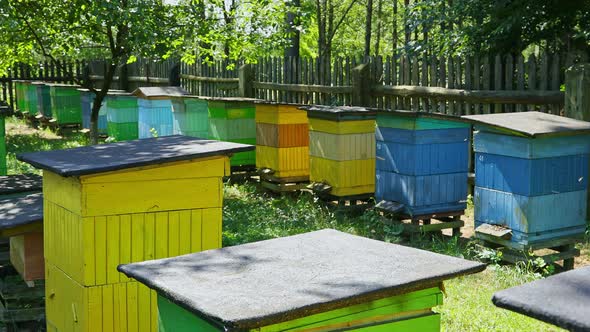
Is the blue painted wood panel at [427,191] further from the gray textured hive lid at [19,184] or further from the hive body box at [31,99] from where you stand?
the hive body box at [31,99]

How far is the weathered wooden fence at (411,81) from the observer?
24.7 ft

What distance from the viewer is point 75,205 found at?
393cm

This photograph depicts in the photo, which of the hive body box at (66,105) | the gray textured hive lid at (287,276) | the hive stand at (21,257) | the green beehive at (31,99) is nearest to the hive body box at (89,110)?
the hive body box at (66,105)

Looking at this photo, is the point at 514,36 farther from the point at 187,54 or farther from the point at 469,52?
the point at 187,54

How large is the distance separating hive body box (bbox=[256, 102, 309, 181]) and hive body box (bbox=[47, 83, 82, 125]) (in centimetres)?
852

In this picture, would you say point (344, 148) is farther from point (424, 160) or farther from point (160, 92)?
point (160, 92)

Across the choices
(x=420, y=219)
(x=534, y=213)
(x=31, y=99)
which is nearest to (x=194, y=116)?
(x=420, y=219)

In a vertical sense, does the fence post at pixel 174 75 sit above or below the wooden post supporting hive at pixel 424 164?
above

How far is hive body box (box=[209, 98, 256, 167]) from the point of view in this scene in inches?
416

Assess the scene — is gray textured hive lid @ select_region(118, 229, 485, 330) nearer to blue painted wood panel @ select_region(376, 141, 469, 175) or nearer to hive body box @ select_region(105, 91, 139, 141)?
blue painted wood panel @ select_region(376, 141, 469, 175)

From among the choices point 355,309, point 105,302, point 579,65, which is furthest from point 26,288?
point 579,65

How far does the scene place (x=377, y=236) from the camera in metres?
7.70

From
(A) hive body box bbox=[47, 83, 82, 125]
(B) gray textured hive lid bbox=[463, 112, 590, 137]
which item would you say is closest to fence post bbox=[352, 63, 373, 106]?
(B) gray textured hive lid bbox=[463, 112, 590, 137]

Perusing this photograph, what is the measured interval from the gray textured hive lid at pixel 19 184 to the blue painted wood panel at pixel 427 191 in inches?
129
